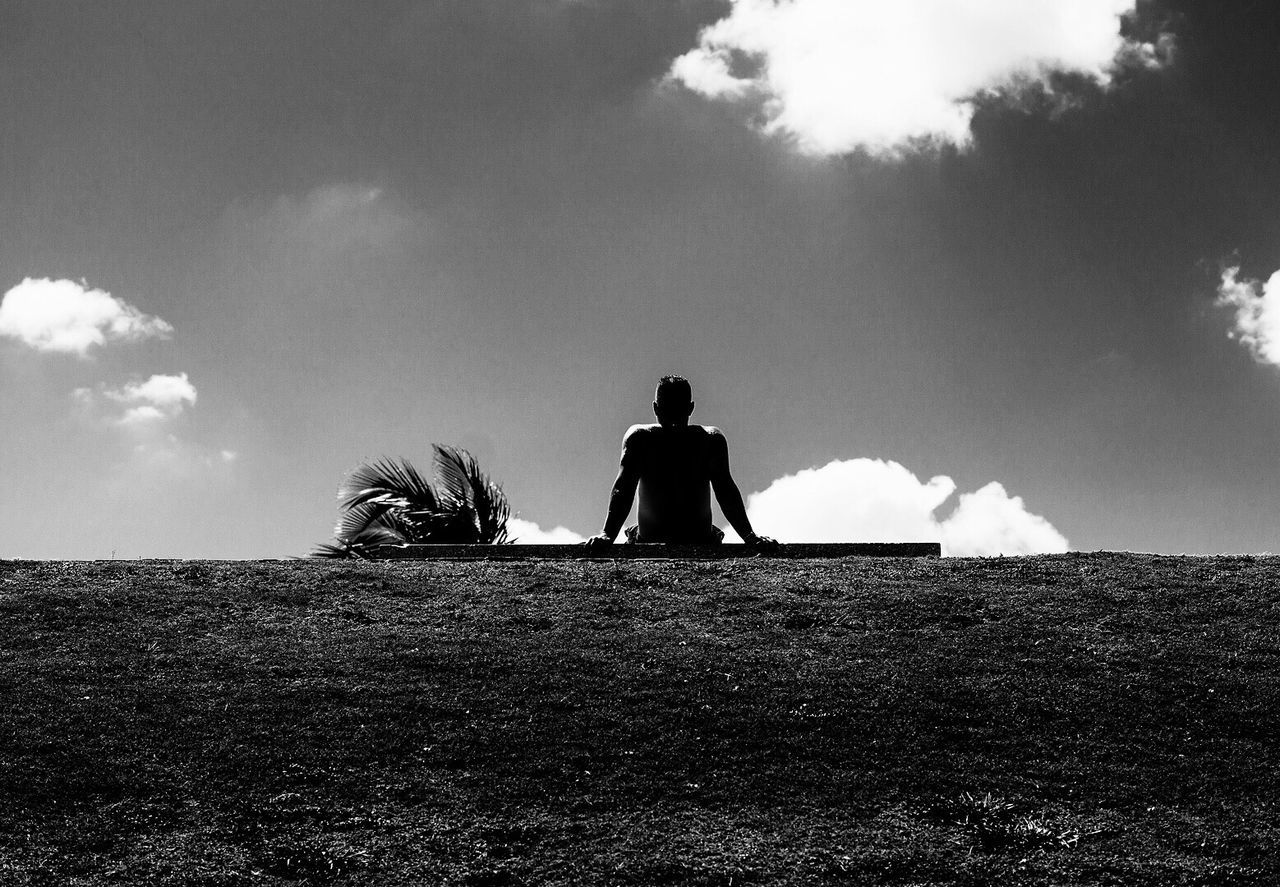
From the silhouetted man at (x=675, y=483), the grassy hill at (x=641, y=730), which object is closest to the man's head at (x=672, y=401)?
the silhouetted man at (x=675, y=483)

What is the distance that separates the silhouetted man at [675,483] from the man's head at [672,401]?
0.12 m

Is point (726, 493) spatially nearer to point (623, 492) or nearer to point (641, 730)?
point (623, 492)

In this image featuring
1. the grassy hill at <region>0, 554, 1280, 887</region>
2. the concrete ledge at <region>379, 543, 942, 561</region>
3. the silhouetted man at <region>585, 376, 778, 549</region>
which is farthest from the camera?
the silhouetted man at <region>585, 376, 778, 549</region>

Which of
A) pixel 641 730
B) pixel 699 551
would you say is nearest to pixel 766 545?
pixel 699 551

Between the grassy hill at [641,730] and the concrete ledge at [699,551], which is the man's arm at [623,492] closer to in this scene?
Result: the concrete ledge at [699,551]

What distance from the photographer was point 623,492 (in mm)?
12141

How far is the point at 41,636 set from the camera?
8750 mm

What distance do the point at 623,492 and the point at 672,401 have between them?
3.25ft

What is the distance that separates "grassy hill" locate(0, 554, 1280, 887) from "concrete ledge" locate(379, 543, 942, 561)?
1379 mm

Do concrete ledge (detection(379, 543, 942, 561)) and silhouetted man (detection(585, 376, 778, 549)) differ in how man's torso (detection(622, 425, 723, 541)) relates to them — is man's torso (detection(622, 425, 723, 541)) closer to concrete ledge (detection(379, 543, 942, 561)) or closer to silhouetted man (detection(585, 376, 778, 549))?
silhouetted man (detection(585, 376, 778, 549))

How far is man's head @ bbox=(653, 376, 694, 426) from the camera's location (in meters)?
12.4

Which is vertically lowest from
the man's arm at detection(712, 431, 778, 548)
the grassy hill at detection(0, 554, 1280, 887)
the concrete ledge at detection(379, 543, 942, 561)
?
the grassy hill at detection(0, 554, 1280, 887)

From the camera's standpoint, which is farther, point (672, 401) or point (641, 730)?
point (672, 401)

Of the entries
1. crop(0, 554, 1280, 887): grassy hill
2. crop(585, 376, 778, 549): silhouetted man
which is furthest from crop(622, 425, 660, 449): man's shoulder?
crop(0, 554, 1280, 887): grassy hill
